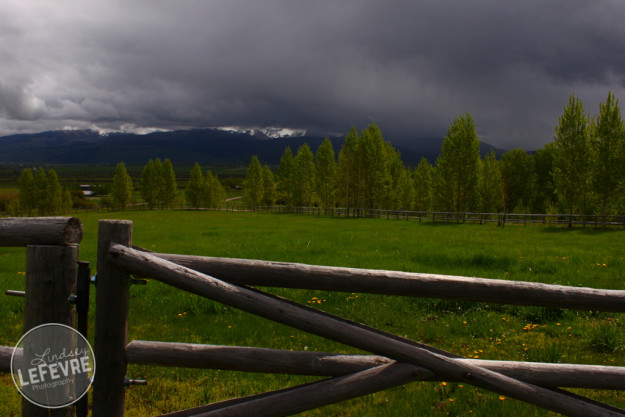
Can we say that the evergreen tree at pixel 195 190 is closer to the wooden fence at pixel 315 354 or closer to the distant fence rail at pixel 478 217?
the distant fence rail at pixel 478 217

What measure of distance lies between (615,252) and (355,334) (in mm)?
16591

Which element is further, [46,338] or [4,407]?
[4,407]

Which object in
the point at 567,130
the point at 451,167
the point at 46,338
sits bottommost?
the point at 46,338

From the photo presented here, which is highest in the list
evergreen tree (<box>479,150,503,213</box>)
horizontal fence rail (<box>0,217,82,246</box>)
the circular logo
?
evergreen tree (<box>479,150,503,213</box>)

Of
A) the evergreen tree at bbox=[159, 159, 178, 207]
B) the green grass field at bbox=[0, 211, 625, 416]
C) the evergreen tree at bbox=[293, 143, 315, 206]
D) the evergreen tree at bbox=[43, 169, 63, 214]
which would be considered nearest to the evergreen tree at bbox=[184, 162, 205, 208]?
the evergreen tree at bbox=[159, 159, 178, 207]

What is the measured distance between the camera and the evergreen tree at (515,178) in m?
69.4

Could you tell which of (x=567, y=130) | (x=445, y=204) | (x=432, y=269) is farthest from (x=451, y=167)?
(x=432, y=269)

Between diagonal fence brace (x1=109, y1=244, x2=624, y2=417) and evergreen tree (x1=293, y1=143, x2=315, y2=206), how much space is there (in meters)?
69.6

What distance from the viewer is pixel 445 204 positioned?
4853cm

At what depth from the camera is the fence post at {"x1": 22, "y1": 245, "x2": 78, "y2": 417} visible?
9.65 ft

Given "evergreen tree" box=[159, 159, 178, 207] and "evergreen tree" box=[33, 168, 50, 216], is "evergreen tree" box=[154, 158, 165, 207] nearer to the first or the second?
"evergreen tree" box=[159, 159, 178, 207]

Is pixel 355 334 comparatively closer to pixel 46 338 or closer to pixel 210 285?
pixel 210 285

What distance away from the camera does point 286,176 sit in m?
79.1

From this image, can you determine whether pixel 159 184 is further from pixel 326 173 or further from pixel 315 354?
A: pixel 315 354
